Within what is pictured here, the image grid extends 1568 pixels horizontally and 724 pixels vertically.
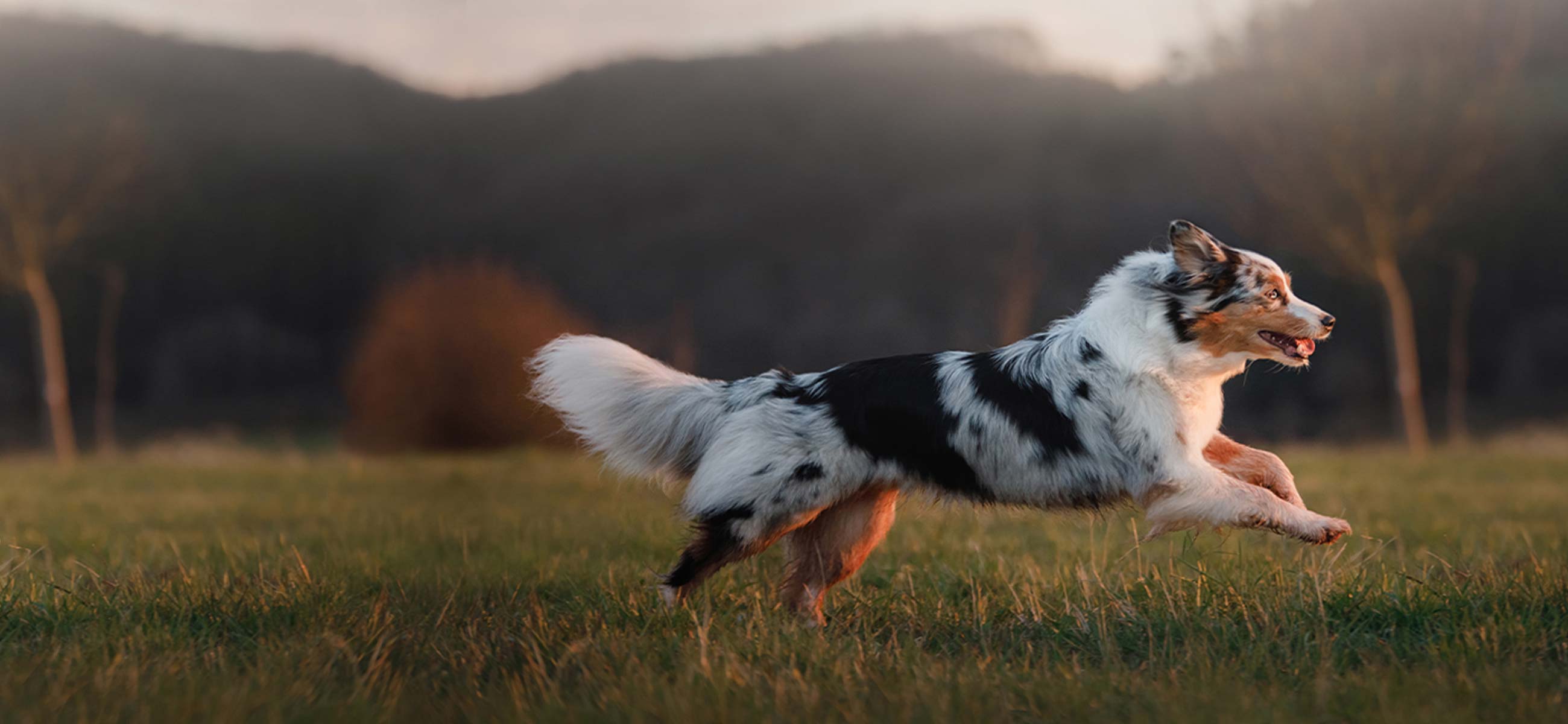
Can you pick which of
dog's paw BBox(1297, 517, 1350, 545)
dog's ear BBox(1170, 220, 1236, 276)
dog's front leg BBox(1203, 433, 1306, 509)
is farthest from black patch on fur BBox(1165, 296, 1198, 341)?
dog's paw BBox(1297, 517, 1350, 545)

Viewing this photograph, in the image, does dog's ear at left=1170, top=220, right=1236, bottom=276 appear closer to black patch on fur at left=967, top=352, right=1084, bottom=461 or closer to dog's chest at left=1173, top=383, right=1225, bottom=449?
dog's chest at left=1173, top=383, right=1225, bottom=449

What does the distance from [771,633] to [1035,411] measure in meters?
1.48

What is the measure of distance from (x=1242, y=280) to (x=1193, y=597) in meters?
1.37

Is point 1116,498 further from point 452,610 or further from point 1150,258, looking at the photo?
point 452,610

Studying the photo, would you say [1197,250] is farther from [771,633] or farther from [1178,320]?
[771,633]

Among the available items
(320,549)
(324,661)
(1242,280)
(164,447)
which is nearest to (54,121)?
(164,447)

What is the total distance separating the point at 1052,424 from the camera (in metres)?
4.59

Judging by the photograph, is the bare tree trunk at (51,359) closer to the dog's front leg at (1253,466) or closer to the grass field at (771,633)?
the grass field at (771,633)

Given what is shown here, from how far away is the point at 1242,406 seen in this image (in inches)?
802

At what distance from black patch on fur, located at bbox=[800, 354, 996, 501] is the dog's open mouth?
140cm

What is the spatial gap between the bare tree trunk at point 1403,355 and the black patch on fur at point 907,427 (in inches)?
564

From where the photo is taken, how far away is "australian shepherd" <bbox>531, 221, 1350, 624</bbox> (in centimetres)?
454

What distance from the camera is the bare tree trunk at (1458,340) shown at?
18.2 m

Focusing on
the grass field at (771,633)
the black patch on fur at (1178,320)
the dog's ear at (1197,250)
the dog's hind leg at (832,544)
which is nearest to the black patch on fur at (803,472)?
the dog's hind leg at (832,544)
